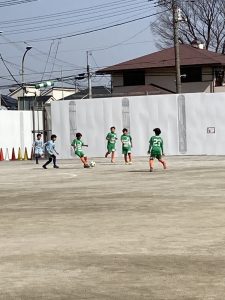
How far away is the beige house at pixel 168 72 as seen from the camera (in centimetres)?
5281

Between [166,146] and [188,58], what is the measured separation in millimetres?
22177

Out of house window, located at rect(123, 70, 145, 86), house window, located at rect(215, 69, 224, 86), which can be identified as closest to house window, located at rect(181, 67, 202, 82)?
house window, located at rect(215, 69, 224, 86)

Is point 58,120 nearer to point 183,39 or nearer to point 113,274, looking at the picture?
→ point 113,274

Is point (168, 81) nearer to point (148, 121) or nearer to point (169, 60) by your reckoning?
point (169, 60)

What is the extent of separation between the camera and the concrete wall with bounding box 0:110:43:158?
36.5 m

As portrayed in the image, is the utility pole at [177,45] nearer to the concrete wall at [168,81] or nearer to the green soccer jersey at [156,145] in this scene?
the green soccer jersey at [156,145]

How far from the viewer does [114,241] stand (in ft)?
30.8

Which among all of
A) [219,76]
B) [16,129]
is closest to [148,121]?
[16,129]

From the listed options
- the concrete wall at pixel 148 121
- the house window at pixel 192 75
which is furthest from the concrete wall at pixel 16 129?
the house window at pixel 192 75

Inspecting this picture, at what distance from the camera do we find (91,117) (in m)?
34.1

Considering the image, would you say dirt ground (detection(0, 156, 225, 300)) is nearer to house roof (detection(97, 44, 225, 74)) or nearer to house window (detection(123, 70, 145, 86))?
house roof (detection(97, 44, 225, 74))

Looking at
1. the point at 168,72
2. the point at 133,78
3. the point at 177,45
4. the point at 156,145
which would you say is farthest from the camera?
the point at 133,78

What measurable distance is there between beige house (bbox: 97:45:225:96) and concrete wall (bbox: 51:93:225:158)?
1813 cm

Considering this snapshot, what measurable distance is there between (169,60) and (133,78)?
3.41 m
